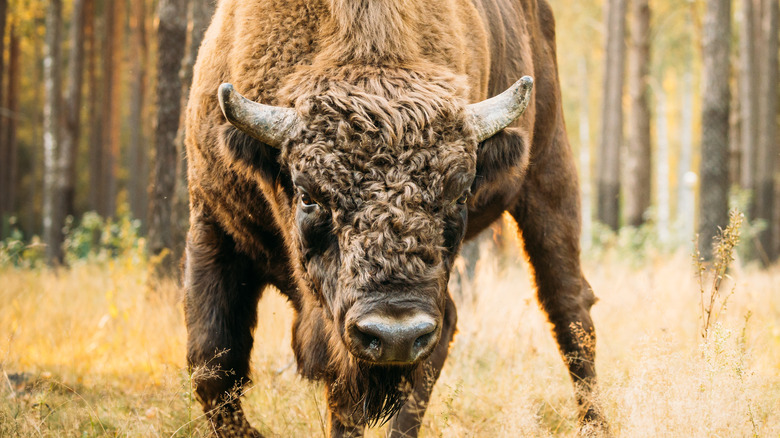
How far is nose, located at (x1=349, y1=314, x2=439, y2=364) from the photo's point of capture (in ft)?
7.55

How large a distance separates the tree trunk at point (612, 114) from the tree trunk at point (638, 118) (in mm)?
298

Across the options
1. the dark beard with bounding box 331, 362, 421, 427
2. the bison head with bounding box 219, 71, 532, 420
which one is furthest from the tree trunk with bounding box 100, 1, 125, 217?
the bison head with bounding box 219, 71, 532, 420

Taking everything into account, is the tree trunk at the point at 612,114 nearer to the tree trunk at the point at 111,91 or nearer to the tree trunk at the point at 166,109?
the tree trunk at the point at 166,109

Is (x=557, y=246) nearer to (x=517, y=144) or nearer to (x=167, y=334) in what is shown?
(x=517, y=144)

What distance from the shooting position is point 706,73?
952 cm

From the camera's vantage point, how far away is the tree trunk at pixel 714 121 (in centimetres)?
930

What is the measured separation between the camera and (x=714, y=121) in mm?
9539

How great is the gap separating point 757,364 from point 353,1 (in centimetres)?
319

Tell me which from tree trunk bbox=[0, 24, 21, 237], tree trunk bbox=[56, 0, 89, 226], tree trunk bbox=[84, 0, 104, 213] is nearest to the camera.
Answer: tree trunk bbox=[56, 0, 89, 226]

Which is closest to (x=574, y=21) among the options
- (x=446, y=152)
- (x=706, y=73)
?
(x=706, y=73)

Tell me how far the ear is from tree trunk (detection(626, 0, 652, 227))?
45.2 ft

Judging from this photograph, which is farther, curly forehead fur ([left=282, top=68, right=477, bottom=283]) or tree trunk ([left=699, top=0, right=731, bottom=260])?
tree trunk ([left=699, top=0, right=731, bottom=260])

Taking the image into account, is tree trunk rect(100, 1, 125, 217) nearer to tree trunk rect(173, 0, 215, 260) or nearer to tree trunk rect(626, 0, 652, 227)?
tree trunk rect(626, 0, 652, 227)

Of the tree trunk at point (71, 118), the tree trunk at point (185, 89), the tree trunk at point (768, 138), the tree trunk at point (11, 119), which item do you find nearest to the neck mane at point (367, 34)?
the tree trunk at point (185, 89)
